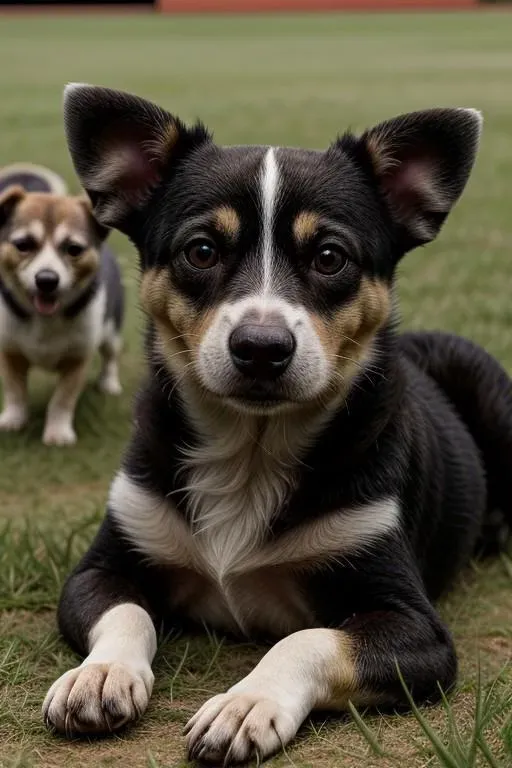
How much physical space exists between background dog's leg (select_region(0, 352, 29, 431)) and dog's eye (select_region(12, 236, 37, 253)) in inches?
22.6

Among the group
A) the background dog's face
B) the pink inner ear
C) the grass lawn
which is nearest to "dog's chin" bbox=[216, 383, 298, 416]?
the grass lawn

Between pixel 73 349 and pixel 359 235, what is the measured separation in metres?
3.32

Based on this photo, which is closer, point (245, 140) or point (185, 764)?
point (185, 764)

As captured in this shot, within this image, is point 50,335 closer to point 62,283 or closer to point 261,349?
point 62,283

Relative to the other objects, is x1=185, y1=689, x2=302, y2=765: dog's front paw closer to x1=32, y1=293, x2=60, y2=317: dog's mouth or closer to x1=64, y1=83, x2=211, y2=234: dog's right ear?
x1=64, y1=83, x2=211, y2=234: dog's right ear

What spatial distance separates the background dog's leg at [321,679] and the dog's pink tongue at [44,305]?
3.48 meters

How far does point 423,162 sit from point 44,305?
3.07 m

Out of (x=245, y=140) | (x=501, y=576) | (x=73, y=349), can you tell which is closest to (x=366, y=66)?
(x=245, y=140)

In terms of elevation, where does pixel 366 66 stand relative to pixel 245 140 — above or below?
below

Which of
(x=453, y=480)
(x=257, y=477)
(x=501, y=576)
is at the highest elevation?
(x=257, y=477)

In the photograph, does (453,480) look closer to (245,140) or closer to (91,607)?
(91,607)

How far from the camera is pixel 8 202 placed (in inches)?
249

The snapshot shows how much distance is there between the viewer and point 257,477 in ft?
11.2

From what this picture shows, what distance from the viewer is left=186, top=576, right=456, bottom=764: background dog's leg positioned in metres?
2.63
